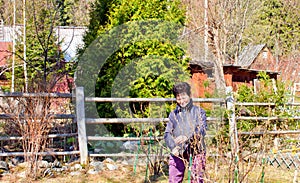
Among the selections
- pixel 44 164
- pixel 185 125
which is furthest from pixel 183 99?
pixel 44 164

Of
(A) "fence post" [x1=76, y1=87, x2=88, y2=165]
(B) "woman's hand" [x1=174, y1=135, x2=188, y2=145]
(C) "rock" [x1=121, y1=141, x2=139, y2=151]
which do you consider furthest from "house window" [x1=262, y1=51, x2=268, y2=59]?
(B) "woman's hand" [x1=174, y1=135, x2=188, y2=145]

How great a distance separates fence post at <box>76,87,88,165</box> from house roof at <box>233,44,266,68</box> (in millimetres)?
19732

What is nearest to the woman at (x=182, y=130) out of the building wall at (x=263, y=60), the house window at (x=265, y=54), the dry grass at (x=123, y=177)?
the dry grass at (x=123, y=177)

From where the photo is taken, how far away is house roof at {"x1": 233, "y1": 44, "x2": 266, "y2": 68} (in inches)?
934

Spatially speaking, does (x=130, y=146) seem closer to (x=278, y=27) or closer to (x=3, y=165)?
(x=3, y=165)

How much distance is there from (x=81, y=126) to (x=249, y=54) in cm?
2083

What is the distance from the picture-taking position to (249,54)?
24.2 m

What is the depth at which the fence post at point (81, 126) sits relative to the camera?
5.13 m

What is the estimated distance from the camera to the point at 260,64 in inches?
955

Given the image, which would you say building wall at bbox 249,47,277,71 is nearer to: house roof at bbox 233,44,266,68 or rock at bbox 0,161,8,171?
house roof at bbox 233,44,266,68

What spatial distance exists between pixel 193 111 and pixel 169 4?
379 centimetres

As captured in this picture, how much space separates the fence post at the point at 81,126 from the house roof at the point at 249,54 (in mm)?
19732

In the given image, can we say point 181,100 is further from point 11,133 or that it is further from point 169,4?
point 169,4

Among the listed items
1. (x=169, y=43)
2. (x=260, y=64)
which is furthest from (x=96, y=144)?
(x=260, y=64)
